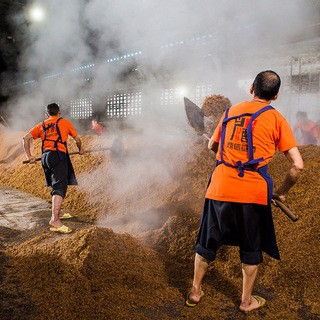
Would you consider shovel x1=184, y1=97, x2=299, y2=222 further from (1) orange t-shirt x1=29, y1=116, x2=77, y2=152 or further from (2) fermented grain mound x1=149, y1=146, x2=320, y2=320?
(1) orange t-shirt x1=29, y1=116, x2=77, y2=152

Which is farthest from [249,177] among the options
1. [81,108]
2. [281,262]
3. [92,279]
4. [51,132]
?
[81,108]

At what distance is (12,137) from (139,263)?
10.8 metres

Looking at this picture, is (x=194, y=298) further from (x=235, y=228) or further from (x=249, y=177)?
(x=249, y=177)

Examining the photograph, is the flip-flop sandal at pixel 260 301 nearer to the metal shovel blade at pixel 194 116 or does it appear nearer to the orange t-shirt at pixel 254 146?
the orange t-shirt at pixel 254 146

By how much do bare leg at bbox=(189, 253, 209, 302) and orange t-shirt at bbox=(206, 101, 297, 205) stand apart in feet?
1.84

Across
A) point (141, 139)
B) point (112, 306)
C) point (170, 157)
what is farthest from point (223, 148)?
point (141, 139)

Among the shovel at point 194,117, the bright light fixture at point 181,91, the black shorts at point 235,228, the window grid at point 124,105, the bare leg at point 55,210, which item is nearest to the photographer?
the black shorts at point 235,228

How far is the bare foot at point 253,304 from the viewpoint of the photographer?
7.48 ft

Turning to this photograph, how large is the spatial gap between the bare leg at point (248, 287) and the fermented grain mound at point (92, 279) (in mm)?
560

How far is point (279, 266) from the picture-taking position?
292 cm

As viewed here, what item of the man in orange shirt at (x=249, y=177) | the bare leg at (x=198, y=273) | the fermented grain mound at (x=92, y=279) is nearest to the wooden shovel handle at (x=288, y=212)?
the man in orange shirt at (x=249, y=177)

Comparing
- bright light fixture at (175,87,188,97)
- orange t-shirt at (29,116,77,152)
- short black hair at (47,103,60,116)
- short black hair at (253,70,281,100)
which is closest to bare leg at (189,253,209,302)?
short black hair at (253,70,281,100)

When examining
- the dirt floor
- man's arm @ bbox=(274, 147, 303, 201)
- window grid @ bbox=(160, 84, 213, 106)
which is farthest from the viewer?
window grid @ bbox=(160, 84, 213, 106)

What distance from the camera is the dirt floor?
2.25 m
